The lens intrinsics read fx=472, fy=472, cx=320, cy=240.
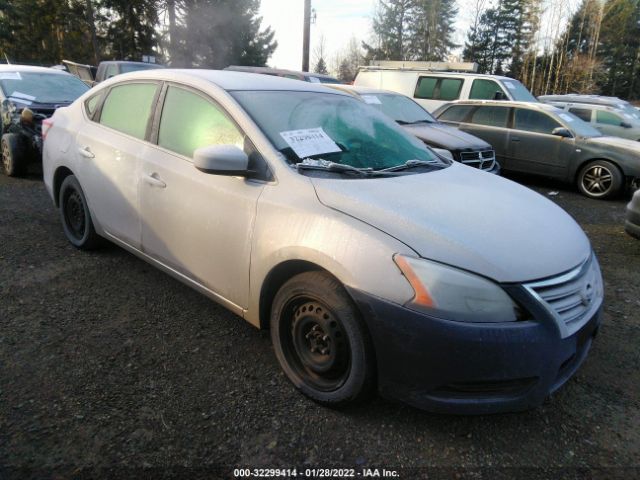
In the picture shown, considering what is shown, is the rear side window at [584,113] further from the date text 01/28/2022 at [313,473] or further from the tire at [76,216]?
the date text 01/28/2022 at [313,473]

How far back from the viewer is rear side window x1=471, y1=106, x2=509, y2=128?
8.66m

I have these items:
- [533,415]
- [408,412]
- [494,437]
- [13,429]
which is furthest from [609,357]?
[13,429]

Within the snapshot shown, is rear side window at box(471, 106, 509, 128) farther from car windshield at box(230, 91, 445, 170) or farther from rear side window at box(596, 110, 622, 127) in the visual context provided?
car windshield at box(230, 91, 445, 170)

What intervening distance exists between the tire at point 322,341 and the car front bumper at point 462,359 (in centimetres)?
9

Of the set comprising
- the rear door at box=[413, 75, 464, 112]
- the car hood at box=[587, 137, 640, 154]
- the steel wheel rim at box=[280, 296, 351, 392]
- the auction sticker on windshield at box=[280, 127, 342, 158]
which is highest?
the rear door at box=[413, 75, 464, 112]

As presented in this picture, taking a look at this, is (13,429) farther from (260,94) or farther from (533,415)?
(533,415)

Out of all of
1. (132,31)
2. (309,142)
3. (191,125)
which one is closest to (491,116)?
(309,142)

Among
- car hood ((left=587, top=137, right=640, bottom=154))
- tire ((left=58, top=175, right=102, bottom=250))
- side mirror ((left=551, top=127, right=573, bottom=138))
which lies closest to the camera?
tire ((left=58, top=175, right=102, bottom=250))

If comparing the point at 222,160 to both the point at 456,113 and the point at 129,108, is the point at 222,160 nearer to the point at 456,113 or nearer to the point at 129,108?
the point at 129,108

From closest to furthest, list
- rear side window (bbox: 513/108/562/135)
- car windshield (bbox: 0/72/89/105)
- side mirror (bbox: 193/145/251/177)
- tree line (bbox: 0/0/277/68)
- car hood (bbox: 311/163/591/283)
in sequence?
car hood (bbox: 311/163/591/283) → side mirror (bbox: 193/145/251/177) → car windshield (bbox: 0/72/89/105) → rear side window (bbox: 513/108/562/135) → tree line (bbox: 0/0/277/68)

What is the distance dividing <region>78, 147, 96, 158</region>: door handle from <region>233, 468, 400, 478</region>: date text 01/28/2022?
2.71m

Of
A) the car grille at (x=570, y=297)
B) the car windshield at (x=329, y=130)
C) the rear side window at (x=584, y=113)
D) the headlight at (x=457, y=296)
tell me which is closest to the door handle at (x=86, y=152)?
the car windshield at (x=329, y=130)

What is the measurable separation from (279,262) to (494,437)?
1.31 m

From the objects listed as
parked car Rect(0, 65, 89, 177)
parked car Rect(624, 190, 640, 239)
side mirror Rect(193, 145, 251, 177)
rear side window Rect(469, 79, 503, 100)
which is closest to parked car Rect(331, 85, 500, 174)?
parked car Rect(624, 190, 640, 239)
